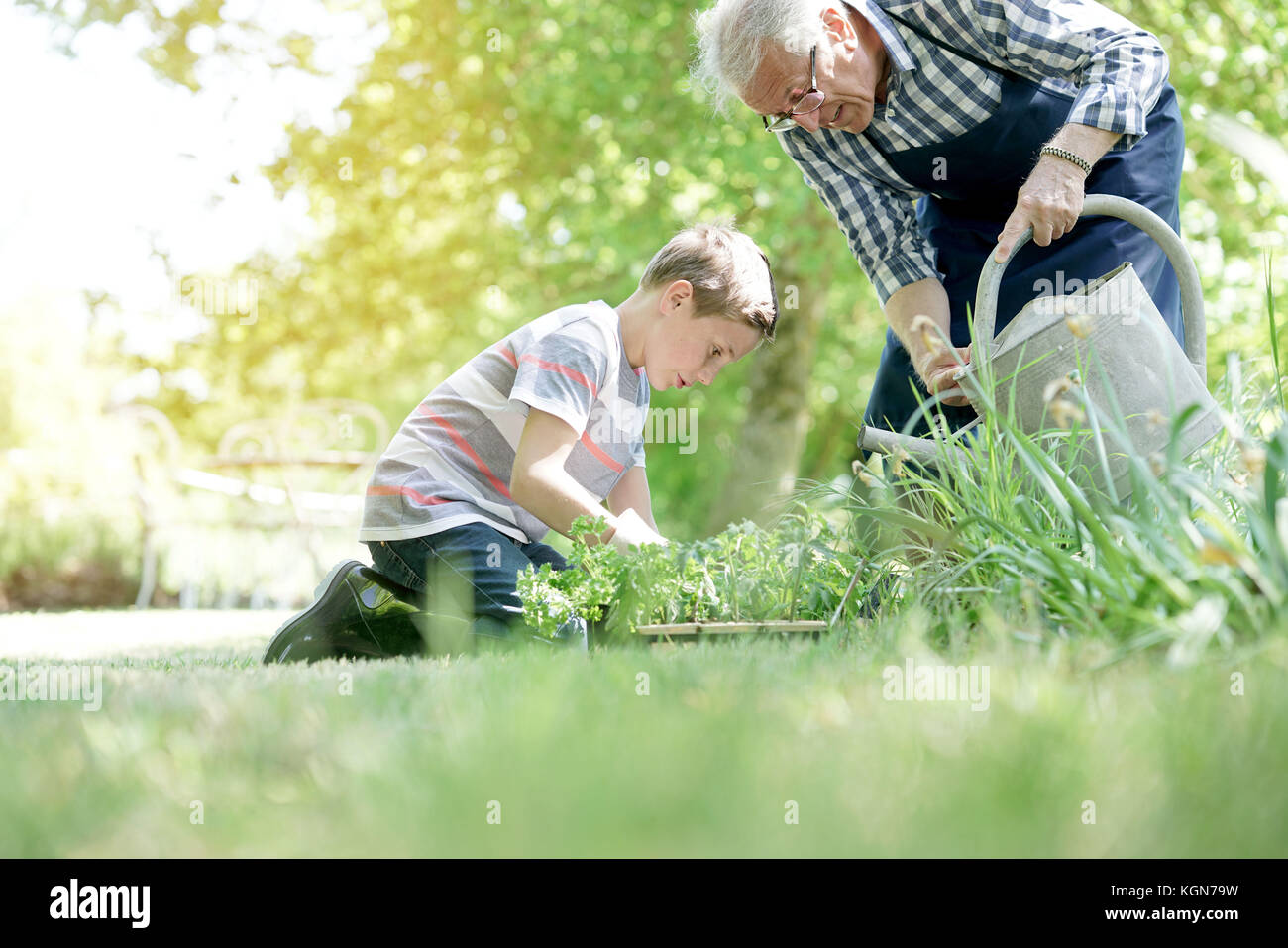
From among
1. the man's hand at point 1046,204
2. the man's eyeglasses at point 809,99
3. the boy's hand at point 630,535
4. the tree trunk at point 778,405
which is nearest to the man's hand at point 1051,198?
the man's hand at point 1046,204

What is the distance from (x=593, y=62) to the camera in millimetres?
7414

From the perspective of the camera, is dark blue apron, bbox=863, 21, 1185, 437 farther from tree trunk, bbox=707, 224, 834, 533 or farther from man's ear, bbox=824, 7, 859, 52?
tree trunk, bbox=707, 224, 834, 533

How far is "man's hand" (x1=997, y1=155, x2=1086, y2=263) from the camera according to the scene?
213 cm

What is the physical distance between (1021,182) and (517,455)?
4.82 ft

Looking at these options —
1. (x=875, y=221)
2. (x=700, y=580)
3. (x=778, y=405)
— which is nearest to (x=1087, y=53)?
(x=875, y=221)

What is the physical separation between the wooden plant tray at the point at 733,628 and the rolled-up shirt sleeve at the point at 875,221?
113 cm

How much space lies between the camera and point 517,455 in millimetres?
2410

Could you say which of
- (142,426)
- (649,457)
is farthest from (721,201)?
(142,426)

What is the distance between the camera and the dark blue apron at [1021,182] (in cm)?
254

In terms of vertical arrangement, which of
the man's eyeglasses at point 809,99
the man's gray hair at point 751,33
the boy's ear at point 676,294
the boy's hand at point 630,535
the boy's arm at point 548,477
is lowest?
the boy's hand at point 630,535

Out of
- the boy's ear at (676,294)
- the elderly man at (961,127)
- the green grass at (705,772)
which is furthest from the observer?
the boy's ear at (676,294)

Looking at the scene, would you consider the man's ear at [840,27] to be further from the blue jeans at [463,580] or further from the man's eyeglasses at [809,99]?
the blue jeans at [463,580]

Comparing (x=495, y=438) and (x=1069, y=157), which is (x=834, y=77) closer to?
(x=1069, y=157)

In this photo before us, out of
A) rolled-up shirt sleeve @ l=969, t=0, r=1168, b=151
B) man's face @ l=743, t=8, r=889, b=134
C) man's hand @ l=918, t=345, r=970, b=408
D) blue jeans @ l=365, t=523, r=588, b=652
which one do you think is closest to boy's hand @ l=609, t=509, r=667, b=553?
blue jeans @ l=365, t=523, r=588, b=652
